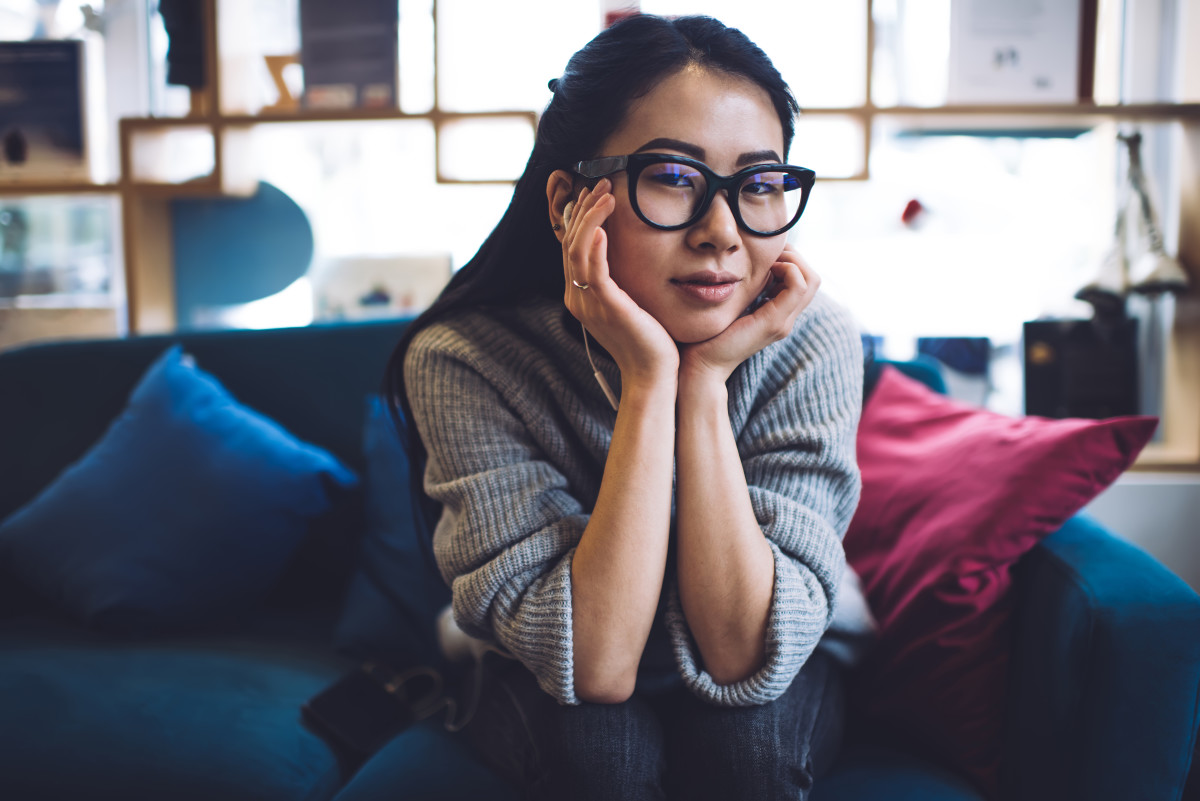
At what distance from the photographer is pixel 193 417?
1.47 m

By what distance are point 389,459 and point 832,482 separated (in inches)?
31.6

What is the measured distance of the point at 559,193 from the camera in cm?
99

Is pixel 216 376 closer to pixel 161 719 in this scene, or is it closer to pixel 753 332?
pixel 161 719

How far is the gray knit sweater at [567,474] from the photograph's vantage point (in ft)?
2.88

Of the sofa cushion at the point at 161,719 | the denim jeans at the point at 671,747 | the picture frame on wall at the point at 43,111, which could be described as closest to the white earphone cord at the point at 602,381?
the denim jeans at the point at 671,747

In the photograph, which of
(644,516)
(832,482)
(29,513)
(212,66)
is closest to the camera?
(644,516)

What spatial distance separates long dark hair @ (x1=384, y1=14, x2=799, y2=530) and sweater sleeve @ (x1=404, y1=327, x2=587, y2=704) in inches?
3.9

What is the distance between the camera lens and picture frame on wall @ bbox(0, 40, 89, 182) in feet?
7.05

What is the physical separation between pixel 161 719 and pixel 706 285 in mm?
925

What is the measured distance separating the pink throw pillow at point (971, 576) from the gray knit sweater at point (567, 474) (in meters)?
0.06

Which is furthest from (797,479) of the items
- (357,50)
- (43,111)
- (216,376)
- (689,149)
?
(43,111)

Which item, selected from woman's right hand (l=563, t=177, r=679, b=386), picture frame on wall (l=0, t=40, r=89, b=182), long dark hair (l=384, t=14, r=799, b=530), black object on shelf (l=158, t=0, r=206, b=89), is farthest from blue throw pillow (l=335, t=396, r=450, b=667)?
picture frame on wall (l=0, t=40, r=89, b=182)

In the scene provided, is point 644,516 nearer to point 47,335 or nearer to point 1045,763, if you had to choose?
point 1045,763

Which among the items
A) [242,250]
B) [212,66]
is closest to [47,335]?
[242,250]
